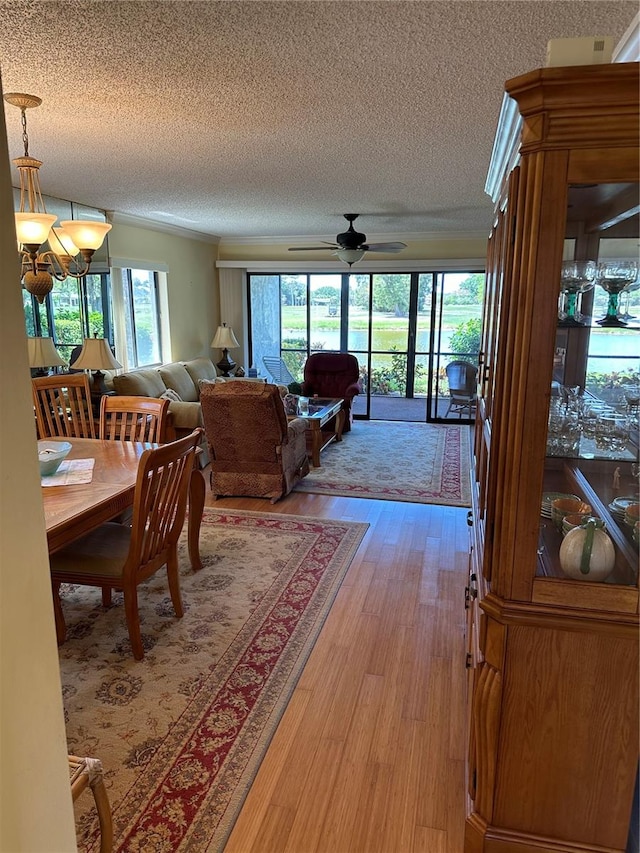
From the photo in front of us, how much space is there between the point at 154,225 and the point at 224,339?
1.70 metres

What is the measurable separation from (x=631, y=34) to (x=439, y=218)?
4333 millimetres

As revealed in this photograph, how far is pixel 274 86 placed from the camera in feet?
7.43

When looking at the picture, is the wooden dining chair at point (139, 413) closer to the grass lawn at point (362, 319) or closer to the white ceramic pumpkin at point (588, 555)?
the white ceramic pumpkin at point (588, 555)

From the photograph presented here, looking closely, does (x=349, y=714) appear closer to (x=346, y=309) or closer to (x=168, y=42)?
(x=168, y=42)

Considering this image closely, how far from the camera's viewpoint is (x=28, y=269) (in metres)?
3.16

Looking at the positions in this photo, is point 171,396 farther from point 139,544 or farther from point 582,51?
point 582,51

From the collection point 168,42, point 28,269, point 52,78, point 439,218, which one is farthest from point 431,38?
point 439,218

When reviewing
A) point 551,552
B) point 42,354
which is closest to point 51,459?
point 42,354

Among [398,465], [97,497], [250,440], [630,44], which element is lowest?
[398,465]

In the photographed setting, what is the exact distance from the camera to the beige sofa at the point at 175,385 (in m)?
5.02

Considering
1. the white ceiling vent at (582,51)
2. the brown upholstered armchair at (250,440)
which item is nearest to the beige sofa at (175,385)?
the brown upholstered armchair at (250,440)

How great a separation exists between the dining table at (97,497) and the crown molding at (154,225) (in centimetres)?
322

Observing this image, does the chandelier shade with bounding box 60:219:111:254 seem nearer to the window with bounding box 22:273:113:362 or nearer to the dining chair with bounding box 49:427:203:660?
the dining chair with bounding box 49:427:203:660

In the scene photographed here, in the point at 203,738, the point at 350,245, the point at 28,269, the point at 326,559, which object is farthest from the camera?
the point at 350,245
